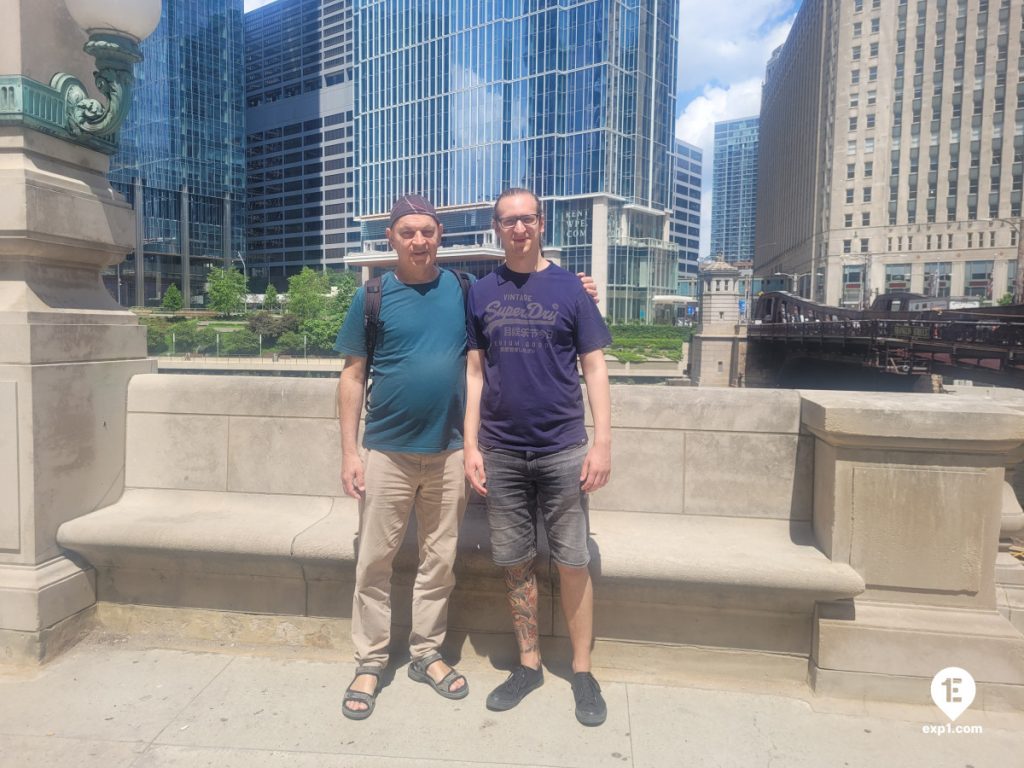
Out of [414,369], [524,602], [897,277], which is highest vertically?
[897,277]

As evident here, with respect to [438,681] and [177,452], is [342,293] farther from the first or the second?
[438,681]

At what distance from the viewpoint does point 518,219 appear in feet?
9.66

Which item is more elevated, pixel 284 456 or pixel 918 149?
pixel 918 149

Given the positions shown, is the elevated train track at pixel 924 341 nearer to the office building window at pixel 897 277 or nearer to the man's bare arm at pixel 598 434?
the man's bare arm at pixel 598 434

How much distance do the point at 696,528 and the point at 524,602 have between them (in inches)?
43.8

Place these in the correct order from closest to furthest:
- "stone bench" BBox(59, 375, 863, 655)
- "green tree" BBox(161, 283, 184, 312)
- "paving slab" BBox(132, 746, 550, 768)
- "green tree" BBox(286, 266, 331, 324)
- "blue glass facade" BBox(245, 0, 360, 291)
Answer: "paving slab" BBox(132, 746, 550, 768)
"stone bench" BBox(59, 375, 863, 655)
"green tree" BBox(286, 266, 331, 324)
"green tree" BBox(161, 283, 184, 312)
"blue glass facade" BBox(245, 0, 360, 291)

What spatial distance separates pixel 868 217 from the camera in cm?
8819

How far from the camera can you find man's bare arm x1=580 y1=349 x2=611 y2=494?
2878mm

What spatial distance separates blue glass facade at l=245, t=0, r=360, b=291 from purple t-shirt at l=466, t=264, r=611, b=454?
394 feet

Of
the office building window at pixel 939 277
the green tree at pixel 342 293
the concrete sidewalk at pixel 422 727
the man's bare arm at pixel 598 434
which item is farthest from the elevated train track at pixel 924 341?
the office building window at pixel 939 277

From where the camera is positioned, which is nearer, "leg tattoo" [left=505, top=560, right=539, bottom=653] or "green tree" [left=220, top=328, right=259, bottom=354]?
"leg tattoo" [left=505, top=560, right=539, bottom=653]

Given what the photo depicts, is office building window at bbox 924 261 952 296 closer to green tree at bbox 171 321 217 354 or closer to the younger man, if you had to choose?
green tree at bbox 171 321 217 354

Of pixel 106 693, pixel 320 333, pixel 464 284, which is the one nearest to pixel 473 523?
pixel 464 284

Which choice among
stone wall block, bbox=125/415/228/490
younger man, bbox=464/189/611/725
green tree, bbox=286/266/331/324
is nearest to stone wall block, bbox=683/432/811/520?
younger man, bbox=464/189/611/725
